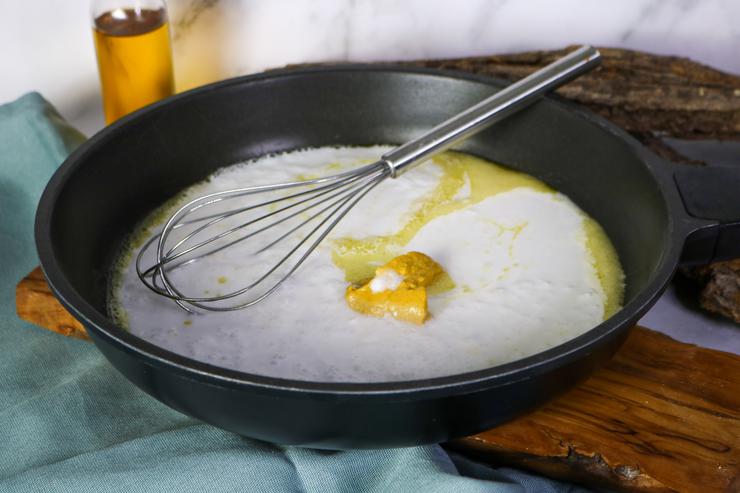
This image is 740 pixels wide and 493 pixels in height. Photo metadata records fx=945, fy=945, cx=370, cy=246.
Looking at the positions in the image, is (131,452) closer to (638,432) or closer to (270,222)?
(270,222)

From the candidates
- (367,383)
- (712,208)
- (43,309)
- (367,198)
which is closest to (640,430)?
(712,208)

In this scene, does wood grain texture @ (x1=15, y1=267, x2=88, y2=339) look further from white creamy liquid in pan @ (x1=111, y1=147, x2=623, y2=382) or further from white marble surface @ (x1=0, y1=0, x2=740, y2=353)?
white marble surface @ (x1=0, y1=0, x2=740, y2=353)

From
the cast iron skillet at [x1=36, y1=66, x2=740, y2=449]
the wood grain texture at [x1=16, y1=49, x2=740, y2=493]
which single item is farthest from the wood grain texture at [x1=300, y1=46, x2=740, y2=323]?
the wood grain texture at [x1=16, y1=49, x2=740, y2=493]

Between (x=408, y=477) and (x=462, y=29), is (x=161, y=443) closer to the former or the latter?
(x=408, y=477)

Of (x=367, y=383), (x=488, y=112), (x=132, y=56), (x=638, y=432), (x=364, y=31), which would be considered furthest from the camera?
(x=364, y=31)

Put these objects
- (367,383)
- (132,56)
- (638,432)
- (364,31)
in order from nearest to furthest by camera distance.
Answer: (367,383), (638,432), (132,56), (364,31)

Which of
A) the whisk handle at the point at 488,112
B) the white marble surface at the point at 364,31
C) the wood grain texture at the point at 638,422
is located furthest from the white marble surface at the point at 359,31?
the wood grain texture at the point at 638,422

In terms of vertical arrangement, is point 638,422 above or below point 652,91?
below

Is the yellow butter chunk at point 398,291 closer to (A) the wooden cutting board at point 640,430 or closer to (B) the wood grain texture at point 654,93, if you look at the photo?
(A) the wooden cutting board at point 640,430
